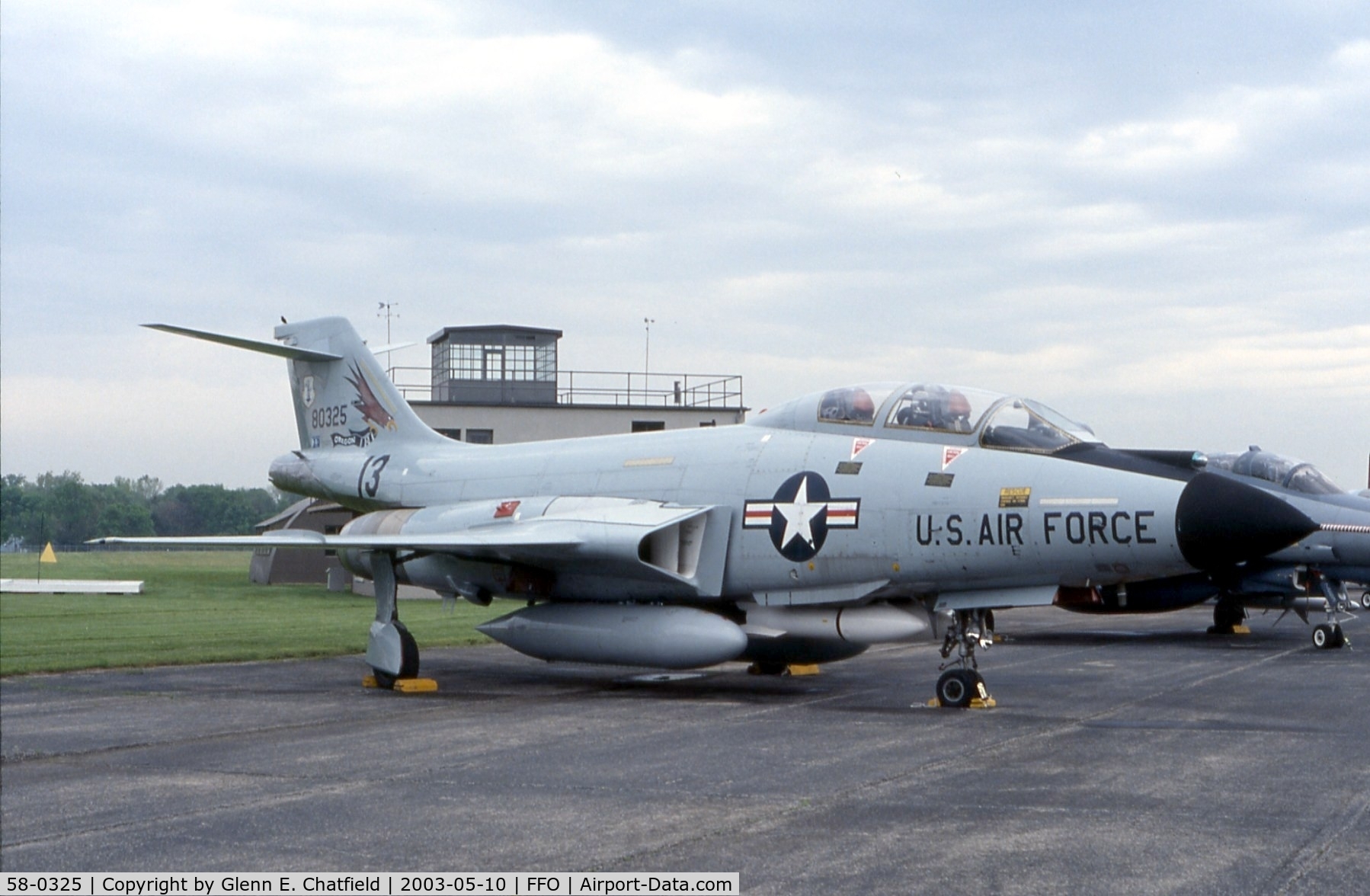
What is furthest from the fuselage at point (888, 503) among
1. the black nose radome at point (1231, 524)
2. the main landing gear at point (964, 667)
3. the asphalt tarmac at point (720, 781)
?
the asphalt tarmac at point (720, 781)

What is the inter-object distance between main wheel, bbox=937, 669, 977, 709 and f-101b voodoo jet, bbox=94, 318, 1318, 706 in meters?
0.01

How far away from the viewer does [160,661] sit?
16062 mm

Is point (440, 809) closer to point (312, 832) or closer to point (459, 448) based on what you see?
point (312, 832)

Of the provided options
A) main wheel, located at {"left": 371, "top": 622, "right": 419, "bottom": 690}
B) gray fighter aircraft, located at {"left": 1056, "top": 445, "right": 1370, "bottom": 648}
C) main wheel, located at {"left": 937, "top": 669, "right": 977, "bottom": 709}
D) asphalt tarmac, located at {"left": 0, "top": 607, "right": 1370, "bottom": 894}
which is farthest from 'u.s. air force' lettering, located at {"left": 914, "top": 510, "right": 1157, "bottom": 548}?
gray fighter aircraft, located at {"left": 1056, "top": 445, "right": 1370, "bottom": 648}

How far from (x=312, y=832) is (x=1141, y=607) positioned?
17828 millimetres

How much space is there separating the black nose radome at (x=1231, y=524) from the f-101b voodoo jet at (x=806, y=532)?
0.02 m

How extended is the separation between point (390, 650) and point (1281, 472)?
1421 centimetres

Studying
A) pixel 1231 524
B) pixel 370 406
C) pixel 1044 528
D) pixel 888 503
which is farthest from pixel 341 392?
pixel 1231 524

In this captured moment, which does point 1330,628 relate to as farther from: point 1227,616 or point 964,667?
point 964,667

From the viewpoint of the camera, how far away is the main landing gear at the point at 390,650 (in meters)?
13.7

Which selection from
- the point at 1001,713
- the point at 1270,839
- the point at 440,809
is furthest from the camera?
the point at 1001,713

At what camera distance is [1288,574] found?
20.0 metres

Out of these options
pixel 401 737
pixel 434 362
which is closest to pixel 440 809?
pixel 401 737

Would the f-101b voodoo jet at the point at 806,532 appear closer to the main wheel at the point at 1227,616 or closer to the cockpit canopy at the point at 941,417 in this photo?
the cockpit canopy at the point at 941,417
